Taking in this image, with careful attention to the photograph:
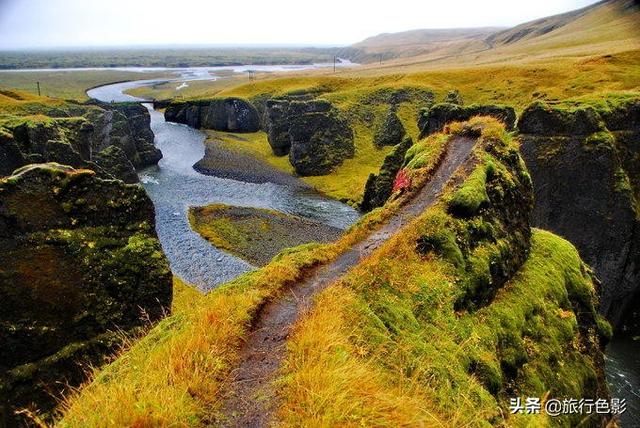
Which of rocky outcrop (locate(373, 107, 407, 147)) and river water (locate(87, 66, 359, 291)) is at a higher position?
rocky outcrop (locate(373, 107, 407, 147))

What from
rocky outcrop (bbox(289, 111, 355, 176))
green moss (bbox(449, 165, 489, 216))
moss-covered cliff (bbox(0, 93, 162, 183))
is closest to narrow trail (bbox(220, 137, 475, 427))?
green moss (bbox(449, 165, 489, 216))

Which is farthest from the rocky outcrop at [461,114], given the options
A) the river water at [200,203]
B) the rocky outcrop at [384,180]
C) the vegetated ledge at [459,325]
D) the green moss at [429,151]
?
the vegetated ledge at [459,325]

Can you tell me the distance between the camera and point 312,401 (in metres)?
7.45

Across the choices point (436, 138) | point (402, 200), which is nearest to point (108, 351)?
point (402, 200)

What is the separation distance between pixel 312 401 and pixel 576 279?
2198 cm

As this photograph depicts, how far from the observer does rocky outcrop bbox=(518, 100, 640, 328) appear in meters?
36.5

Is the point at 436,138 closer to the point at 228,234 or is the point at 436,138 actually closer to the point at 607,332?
the point at 607,332

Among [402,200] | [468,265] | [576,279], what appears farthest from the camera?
[576,279]

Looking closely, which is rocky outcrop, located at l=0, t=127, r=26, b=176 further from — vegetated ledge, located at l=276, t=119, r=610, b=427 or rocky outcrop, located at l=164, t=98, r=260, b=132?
rocky outcrop, located at l=164, t=98, r=260, b=132

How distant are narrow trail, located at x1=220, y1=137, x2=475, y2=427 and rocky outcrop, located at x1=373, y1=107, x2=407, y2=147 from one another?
72.2m

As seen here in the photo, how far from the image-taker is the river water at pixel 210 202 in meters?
33.2

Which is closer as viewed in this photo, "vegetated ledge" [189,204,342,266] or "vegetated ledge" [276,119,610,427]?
"vegetated ledge" [276,119,610,427]

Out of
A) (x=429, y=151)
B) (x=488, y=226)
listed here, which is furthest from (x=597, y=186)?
Result: (x=488, y=226)

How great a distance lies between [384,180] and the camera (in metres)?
57.1
